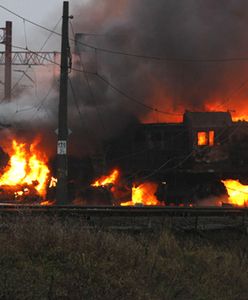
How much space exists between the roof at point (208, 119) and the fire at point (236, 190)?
331 cm

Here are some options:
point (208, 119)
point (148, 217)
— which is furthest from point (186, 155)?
point (148, 217)

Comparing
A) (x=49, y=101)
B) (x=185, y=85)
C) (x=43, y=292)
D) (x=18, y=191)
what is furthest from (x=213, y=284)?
(x=185, y=85)

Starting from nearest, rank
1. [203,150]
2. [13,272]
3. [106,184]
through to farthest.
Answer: [13,272], [106,184], [203,150]

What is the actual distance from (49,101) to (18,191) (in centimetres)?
653

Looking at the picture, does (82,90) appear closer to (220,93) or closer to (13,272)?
(220,93)

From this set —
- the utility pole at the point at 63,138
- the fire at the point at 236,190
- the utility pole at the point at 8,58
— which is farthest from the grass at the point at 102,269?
the utility pole at the point at 8,58

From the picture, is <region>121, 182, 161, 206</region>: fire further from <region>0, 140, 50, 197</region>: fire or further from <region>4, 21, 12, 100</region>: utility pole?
<region>4, 21, 12, 100</region>: utility pole

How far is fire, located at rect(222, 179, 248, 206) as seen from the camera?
23.6 m

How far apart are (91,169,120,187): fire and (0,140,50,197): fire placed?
260cm

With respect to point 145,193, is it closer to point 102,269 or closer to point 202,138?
point 202,138

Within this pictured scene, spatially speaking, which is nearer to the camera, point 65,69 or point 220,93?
point 65,69

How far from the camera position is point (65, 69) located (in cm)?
1694

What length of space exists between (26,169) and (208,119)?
1039 cm

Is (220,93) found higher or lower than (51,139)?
higher
